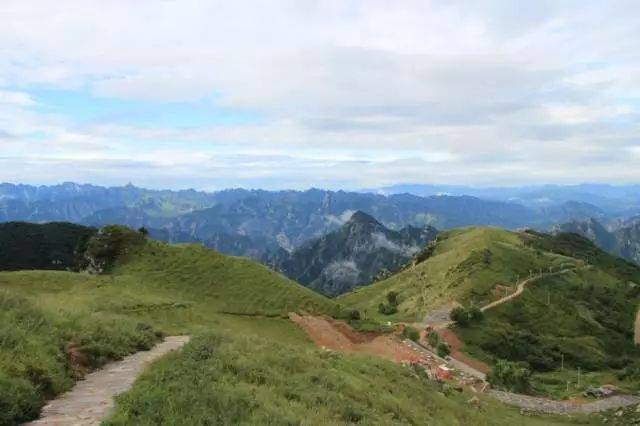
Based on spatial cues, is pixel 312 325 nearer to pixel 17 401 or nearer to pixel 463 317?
pixel 463 317

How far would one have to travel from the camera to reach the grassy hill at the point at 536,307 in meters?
94.4

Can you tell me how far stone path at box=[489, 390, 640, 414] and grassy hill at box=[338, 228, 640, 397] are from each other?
6624mm

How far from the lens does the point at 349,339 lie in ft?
198

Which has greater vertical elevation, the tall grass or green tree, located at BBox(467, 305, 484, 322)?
the tall grass

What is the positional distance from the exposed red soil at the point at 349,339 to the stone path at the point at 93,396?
34.1m

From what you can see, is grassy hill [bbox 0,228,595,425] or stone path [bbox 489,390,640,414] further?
stone path [bbox 489,390,640,414]

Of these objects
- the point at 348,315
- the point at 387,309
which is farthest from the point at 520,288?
the point at 348,315

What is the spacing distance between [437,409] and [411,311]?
8525 cm

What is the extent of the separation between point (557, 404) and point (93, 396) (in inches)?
2064

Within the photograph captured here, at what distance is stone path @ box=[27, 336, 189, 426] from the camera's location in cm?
1532

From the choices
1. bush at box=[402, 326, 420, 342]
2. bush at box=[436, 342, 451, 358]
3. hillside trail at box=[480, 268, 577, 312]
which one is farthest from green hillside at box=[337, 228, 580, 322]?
bush at box=[402, 326, 420, 342]

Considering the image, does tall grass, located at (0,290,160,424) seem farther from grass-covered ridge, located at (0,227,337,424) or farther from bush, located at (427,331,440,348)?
bush, located at (427,331,440,348)

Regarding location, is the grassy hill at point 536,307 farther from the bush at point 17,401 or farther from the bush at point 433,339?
the bush at point 17,401

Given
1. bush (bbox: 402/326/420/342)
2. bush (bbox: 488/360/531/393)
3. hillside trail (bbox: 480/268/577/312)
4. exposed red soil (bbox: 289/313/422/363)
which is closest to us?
exposed red soil (bbox: 289/313/422/363)
